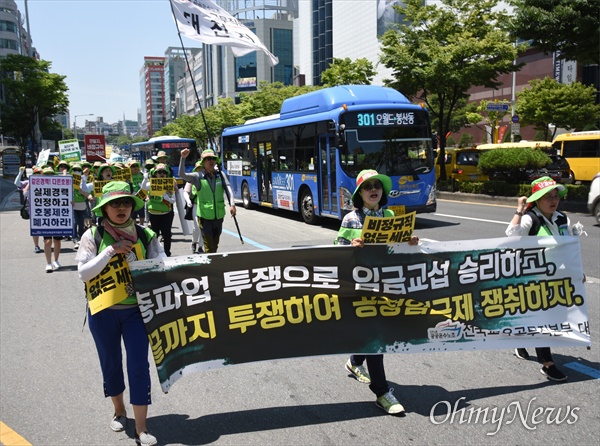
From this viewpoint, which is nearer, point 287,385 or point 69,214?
point 287,385

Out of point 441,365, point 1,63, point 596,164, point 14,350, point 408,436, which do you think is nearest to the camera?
point 408,436

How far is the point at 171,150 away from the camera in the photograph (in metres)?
38.3

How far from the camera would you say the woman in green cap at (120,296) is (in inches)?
150

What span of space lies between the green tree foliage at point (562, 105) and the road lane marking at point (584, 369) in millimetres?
36551

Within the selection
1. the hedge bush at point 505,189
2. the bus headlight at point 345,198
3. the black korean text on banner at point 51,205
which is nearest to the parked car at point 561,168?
the hedge bush at point 505,189

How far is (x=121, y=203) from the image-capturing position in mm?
3834

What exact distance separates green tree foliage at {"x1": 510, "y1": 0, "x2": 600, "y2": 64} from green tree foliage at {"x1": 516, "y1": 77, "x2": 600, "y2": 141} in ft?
64.7

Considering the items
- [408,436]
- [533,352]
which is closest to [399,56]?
[533,352]

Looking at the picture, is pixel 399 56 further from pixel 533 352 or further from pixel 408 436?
pixel 408 436

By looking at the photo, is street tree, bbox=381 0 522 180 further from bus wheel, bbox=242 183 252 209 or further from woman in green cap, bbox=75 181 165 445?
woman in green cap, bbox=75 181 165 445

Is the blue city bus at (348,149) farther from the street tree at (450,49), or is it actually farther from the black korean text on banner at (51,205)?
the street tree at (450,49)

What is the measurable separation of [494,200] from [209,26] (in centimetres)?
1473

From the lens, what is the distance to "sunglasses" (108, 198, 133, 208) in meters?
3.82

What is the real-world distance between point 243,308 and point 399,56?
2355cm
